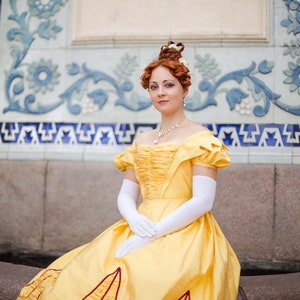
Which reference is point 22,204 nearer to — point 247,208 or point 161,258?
point 247,208

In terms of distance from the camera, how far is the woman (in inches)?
59.6

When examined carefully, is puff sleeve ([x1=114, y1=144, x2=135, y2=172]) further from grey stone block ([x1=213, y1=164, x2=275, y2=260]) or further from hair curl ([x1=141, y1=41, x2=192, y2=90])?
grey stone block ([x1=213, y1=164, x2=275, y2=260])

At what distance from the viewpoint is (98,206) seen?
314cm

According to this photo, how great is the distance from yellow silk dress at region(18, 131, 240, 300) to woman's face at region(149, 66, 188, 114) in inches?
7.7

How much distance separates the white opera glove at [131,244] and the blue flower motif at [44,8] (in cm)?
239

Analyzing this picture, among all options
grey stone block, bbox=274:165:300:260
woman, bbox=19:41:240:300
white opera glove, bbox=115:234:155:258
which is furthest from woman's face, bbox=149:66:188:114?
grey stone block, bbox=274:165:300:260

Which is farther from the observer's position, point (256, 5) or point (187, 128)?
point (256, 5)

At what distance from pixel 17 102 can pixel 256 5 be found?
2.02 m

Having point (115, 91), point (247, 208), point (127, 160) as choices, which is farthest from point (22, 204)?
point (247, 208)

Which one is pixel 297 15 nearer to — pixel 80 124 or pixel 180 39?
pixel 180 39

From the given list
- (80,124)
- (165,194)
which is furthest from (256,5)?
(165,194)

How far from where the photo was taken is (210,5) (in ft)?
10.6

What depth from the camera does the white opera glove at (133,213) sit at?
66.5 inches

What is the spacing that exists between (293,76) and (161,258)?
2058 millimetres
